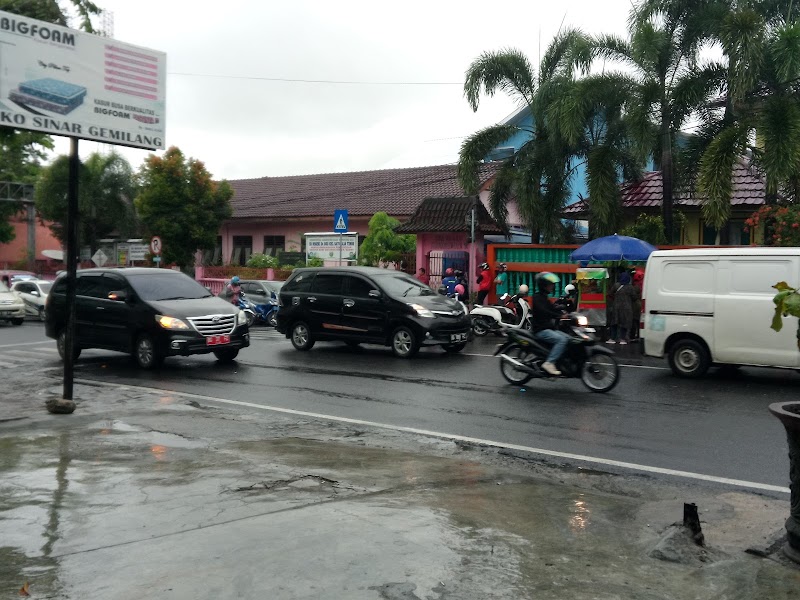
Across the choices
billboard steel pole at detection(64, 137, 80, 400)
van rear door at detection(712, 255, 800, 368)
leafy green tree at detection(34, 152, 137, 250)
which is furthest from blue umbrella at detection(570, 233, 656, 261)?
leafy green tree at detection(34, 152, 137, 250)

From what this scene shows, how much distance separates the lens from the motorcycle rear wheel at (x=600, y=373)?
39.4ft

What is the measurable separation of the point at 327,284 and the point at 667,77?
450 inches

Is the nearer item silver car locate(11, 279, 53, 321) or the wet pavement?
the wet pavement

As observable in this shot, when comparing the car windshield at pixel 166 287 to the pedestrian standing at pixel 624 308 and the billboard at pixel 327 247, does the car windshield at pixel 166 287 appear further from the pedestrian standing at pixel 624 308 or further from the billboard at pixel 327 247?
the billboard at pixel 327 247

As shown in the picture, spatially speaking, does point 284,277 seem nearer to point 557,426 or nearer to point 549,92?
point 549,92

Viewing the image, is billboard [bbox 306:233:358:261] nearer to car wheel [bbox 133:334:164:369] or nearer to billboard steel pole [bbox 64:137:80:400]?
car wheel [bbox 133:334:164:369]

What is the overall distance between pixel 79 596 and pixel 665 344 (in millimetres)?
10875

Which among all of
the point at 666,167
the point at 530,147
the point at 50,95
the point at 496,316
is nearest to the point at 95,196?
the point at 530,147

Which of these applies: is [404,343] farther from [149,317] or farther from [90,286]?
[90,286]

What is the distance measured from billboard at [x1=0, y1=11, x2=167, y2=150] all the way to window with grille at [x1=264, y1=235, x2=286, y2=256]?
29.9 meters

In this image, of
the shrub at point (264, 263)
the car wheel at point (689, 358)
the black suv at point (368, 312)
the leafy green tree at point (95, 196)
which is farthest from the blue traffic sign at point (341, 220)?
the leafy green tree at point (95, 196)

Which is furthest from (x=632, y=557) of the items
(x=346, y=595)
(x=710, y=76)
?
(x=710, y=76)

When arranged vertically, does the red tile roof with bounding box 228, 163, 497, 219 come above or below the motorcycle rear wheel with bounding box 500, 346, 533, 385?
above

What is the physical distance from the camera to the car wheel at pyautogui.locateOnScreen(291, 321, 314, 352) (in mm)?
17844
